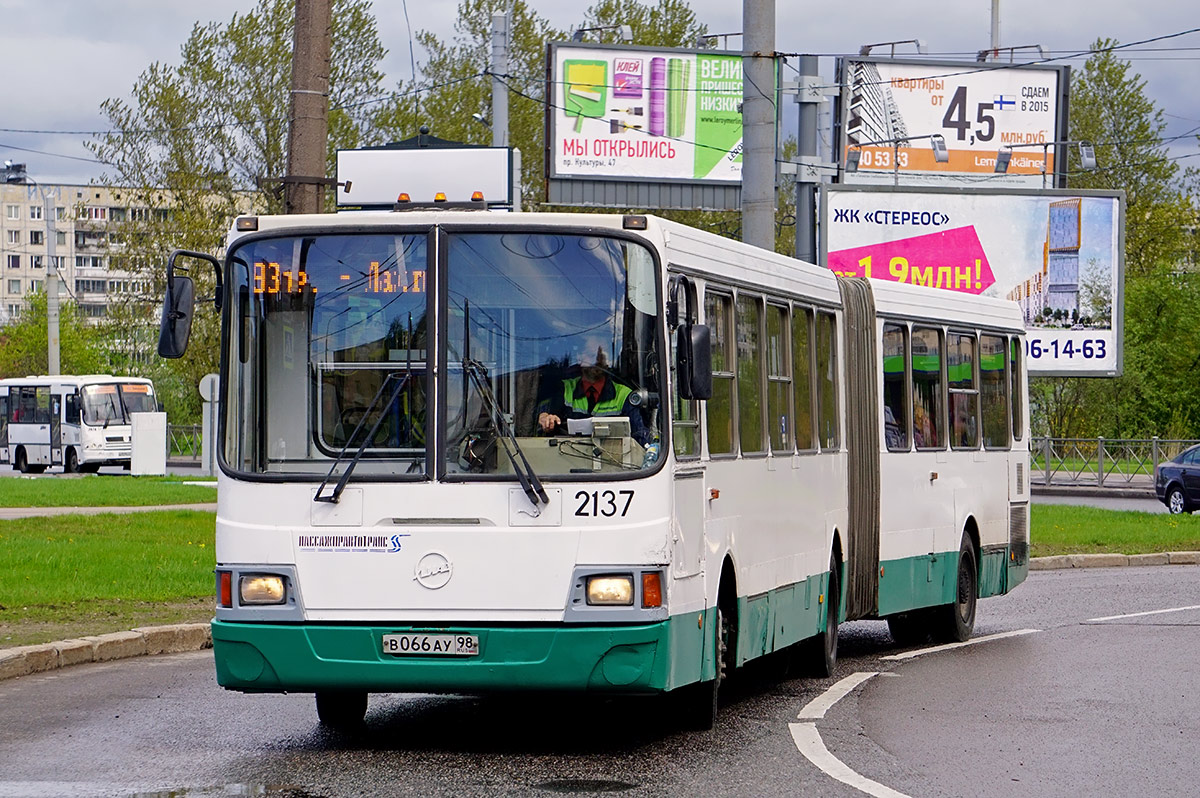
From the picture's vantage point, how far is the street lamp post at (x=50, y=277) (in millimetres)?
54625

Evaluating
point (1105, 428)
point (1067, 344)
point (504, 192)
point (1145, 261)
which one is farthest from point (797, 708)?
point (1145, 261)

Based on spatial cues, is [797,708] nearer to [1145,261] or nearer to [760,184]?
[760,184]

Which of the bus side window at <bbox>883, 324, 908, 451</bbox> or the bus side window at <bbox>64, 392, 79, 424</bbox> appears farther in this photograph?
the bus side window at <bbox>64, 392, 79, 424</bbox>

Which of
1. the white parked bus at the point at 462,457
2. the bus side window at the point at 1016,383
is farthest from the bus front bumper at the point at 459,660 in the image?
the bus side window at the point at 1016,383

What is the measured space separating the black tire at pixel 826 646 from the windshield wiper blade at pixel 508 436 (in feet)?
13.9

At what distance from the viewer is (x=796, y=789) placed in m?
8.45

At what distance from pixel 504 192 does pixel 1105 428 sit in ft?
143

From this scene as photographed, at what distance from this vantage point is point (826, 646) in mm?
12898

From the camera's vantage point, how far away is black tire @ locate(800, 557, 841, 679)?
12.9 metres

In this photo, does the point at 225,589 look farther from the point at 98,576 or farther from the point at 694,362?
the point at 98,576

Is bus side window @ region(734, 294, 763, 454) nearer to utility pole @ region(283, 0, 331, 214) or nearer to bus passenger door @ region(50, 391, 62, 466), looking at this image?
utility pole @ region(283, 0, 331, 214)

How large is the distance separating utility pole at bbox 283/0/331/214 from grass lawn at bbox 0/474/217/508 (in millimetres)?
16899

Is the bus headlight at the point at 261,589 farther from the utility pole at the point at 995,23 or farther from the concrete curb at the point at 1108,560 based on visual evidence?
the utility pole at the point at 995,23

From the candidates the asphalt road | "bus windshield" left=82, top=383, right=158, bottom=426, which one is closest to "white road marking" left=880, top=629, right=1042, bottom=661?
the asphalt road
